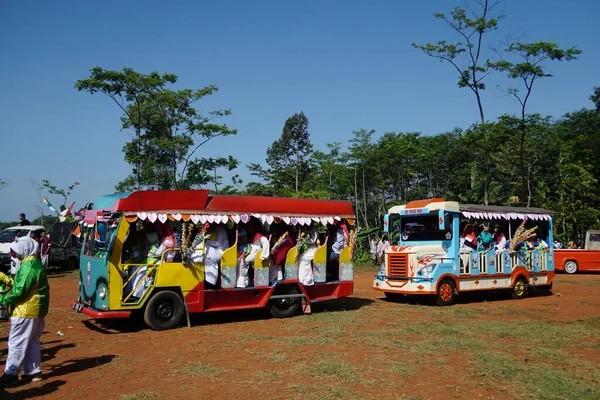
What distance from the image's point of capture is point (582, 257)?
24172 mm

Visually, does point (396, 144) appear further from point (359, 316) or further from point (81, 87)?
A: point (359, 316)

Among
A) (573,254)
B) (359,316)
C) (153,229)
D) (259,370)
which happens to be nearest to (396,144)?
(573,254)

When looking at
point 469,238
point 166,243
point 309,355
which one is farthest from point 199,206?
point 469,238

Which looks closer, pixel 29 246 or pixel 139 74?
pixel 29 246

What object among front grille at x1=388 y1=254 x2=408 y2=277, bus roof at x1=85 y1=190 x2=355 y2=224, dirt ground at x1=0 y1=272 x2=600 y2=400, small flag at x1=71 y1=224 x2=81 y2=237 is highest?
bus roof at x1=85 y1=190 x2=355 y2=224

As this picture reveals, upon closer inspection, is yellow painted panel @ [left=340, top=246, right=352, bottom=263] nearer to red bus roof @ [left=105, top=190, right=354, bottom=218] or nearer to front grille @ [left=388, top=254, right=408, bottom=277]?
red bus roof @ [left=105, top=190, right=354, bottom=218]

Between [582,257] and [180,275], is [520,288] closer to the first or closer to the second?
[180,275]

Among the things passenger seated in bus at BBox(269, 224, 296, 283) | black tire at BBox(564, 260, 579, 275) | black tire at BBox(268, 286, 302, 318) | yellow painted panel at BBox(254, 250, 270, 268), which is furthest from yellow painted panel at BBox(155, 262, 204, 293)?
black tire at BBox(564, 260, 579, 275)

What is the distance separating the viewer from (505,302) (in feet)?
47.1

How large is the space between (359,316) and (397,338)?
8.21 feet

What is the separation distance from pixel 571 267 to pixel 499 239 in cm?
1220

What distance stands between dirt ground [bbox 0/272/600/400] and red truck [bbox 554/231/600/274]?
1309 cm

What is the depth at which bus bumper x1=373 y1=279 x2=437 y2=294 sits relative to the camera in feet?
42.3

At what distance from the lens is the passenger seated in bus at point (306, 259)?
37.6ft
